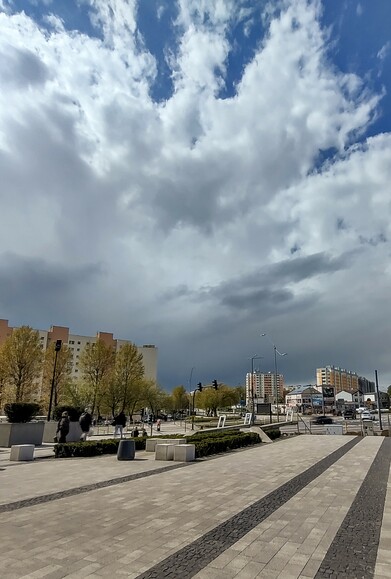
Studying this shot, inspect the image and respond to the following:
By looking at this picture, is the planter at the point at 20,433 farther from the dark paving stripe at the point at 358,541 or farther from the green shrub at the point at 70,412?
the dark paving stripe at the point at 358,541

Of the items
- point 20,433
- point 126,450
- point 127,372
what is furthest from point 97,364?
point 126,450

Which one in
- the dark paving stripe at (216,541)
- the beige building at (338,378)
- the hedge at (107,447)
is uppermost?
the beige building at (338,378)

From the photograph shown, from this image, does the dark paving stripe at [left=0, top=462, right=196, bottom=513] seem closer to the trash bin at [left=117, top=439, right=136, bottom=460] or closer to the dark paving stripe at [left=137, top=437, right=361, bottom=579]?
the trash bin at [left=117, top=439, right=136, bottom=460]

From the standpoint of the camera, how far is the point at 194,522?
6832 mm

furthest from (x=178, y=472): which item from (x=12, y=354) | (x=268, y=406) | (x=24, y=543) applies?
(x=268, y=406)

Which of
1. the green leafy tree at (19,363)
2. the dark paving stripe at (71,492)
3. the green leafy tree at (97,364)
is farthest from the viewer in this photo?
the green leafy tree at (97,364)

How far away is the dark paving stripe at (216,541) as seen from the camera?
15.9ft

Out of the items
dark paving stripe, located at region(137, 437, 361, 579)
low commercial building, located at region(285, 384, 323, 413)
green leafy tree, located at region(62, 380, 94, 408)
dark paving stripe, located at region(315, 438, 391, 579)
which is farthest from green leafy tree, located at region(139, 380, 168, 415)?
dark paving stripe, located at region(315, 438, 391, 579)

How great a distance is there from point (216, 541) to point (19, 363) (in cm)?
3918

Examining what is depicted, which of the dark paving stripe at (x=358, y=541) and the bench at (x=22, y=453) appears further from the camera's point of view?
the bench at (x=22, y=453)

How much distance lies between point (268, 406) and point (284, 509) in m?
41.3

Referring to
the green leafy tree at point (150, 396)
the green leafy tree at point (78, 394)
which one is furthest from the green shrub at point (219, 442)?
the green leafy tree at point (150, 396)

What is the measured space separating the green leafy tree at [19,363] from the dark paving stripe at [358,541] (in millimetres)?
37134

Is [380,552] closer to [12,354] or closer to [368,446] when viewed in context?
[368,446]
